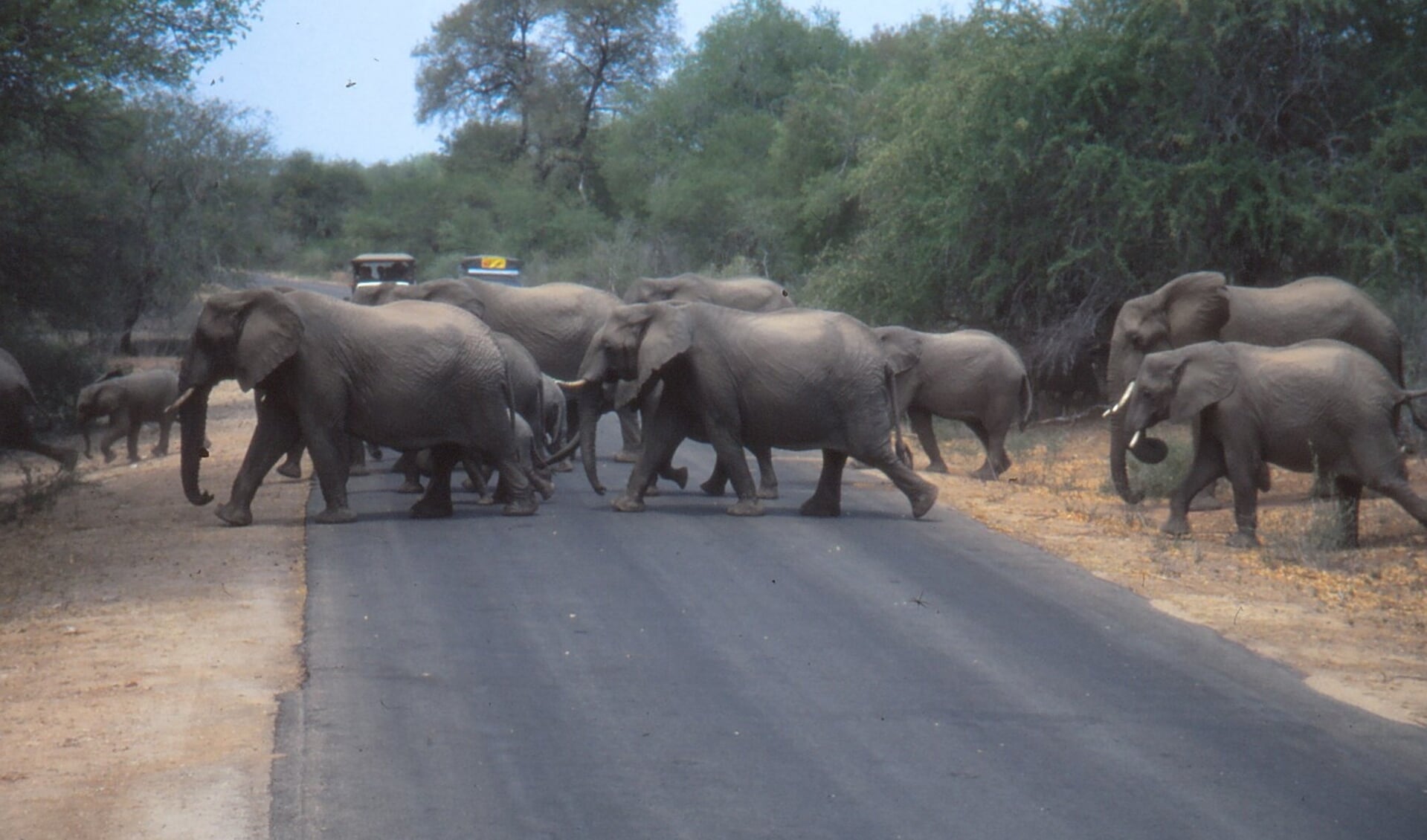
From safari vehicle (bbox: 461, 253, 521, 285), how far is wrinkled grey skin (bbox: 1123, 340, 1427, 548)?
104 feet

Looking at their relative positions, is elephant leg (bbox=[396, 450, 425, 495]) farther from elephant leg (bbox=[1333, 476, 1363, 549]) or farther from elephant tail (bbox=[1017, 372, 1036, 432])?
elephant leg (bbox=[1333, 476, 1363, 549])

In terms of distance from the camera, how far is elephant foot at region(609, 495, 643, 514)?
15000mm

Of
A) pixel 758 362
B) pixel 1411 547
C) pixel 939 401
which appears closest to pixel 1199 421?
pixel 1411 547

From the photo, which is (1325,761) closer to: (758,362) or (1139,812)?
(1139,812)

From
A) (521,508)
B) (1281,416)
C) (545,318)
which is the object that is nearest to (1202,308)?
(1281,416)

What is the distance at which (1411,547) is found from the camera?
1438 cm

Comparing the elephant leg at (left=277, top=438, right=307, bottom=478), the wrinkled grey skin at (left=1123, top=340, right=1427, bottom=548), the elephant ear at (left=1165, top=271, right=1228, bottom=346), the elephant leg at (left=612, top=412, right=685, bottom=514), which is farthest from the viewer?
the elephant ear at (left=1165, top=271, right=1228, bottom=346)

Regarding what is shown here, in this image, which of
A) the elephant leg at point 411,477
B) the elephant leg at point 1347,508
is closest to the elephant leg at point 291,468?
the elephant leg at point 411,477

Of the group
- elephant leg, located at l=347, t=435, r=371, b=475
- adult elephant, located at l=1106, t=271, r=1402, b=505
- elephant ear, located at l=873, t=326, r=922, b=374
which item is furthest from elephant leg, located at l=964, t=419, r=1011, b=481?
elephant leg, located at l=347, t=435, r=371, b=475

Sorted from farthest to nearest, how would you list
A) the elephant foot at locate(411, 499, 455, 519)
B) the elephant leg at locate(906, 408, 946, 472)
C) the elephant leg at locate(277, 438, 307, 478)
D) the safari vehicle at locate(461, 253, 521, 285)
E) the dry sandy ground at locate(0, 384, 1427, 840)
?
the safari vehicle at locate(461, 253, 521, 285)
the elephant leg at locate(906, 408, 946, 472)
the elephant leg at locate(277, 438, 307, 478)
the elephant foot at locate(411, 499, 455, 519)
the dry sandy ground at locate(0, 384, 1427, 840)

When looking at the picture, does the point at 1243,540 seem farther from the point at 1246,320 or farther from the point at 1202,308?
the point at 1246,320

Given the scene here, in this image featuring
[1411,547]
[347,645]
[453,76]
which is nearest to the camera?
[347,645]

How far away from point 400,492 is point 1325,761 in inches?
A: 422

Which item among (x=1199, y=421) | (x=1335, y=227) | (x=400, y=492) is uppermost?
(x=1335, y=227)
